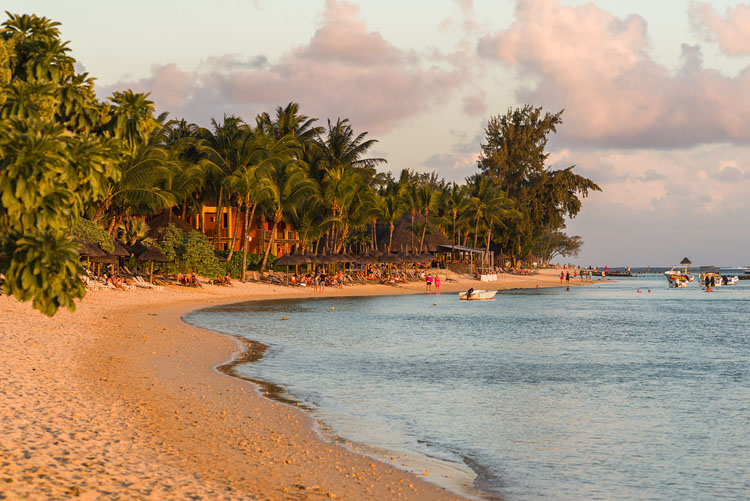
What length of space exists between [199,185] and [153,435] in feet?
153

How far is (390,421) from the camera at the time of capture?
14641 mm

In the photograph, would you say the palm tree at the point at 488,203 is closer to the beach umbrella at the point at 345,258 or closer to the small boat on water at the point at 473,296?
the beach umbrella at the point at 345,258

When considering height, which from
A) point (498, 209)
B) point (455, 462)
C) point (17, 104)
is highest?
point (498, 209)

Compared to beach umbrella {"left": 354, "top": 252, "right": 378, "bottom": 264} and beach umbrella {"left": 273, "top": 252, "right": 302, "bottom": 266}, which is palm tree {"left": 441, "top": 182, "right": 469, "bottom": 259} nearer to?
beach umbrella {"left": 354, "top": 252, "right": 378, "bottom": 264}

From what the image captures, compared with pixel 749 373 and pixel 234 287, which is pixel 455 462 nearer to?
pixel 749 373

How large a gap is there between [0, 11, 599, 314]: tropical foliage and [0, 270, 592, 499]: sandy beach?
10.2ft

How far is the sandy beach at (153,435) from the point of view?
864 centimetres

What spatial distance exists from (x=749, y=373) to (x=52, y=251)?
74.7 ft

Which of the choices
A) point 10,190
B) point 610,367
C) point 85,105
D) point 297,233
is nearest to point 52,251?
point 10,190

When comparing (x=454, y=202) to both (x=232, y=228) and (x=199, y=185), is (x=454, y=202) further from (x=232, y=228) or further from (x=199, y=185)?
(x=199, y=185)

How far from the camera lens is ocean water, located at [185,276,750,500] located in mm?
11680

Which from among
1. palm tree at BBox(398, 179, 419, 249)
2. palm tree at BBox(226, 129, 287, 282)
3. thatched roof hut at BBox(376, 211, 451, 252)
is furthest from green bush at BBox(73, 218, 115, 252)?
thatched roof hut at BBox(376, 211, 451, 252)

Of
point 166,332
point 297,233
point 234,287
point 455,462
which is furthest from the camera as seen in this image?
point 297,233

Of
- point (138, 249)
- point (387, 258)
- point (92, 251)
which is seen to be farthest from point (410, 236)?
point (92, 251)
